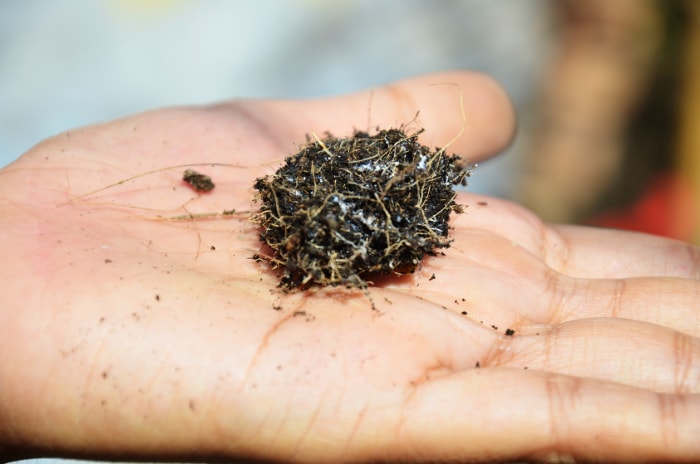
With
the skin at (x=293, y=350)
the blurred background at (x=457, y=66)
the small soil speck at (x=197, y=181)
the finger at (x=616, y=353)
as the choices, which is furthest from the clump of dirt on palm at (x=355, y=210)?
the blurred background at (x=457, y=66)

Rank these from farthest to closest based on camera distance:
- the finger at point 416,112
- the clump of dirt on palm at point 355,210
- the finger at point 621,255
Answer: the finger at point 416,112
the finger at point 621,255
the clump of dirt on palm at point 355,210

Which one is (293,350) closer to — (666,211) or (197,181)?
(197,181)

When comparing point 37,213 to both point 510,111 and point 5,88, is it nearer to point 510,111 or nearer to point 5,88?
point 510,111

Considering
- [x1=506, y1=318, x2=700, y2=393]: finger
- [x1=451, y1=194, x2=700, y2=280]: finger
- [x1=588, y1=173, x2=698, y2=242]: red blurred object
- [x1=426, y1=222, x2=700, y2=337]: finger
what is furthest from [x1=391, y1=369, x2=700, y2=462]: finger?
[x1=588, y1=173, x2=698, y2=242]: red blurred object

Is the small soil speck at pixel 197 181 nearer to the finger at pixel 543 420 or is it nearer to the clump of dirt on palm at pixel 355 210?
the clump of dirt on palm at pixel 355 210

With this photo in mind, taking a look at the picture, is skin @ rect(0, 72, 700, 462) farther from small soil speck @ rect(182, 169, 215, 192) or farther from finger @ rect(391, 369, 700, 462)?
small soil speck @ rect(182, 169, 215, 192)

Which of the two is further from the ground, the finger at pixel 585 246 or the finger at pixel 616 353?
the finger at pixel 585 246
